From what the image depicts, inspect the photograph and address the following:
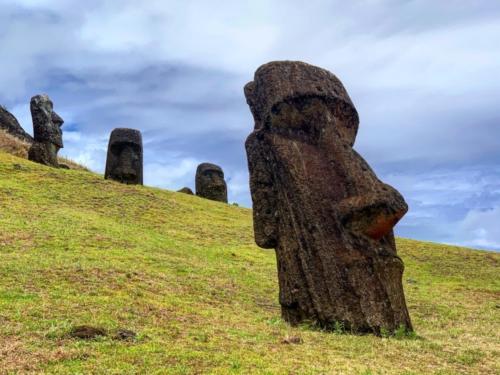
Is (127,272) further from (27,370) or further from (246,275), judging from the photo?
(27,370)

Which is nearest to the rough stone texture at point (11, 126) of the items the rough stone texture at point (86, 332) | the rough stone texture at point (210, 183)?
the rough stone texture at point (210, 183)

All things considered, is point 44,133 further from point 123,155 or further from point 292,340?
point 292,340

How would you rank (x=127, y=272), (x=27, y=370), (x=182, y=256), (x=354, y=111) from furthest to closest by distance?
(x=182, y=256)
(x=127, y=272)
(x=354, y=111)
(x=27, y=370)

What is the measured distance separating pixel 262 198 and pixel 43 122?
1122 inches

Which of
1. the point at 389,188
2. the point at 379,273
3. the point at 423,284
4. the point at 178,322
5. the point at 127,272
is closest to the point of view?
the point at 178,322

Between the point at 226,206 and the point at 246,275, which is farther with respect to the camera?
the point at 226,206

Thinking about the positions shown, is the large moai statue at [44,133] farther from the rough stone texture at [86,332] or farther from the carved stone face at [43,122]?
the rough stone texture at [86,332]

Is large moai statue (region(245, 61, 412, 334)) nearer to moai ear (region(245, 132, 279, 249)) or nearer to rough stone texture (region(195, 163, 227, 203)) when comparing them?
moai ear (region(245, 132, 279, 249))

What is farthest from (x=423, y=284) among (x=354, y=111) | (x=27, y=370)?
(x=27, y=370)

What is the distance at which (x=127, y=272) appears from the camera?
1416cm

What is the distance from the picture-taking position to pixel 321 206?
37.3 feet

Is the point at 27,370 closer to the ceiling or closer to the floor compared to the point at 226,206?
closer to the floor

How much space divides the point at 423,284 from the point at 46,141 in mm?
25862

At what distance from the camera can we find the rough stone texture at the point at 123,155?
33.5 m
